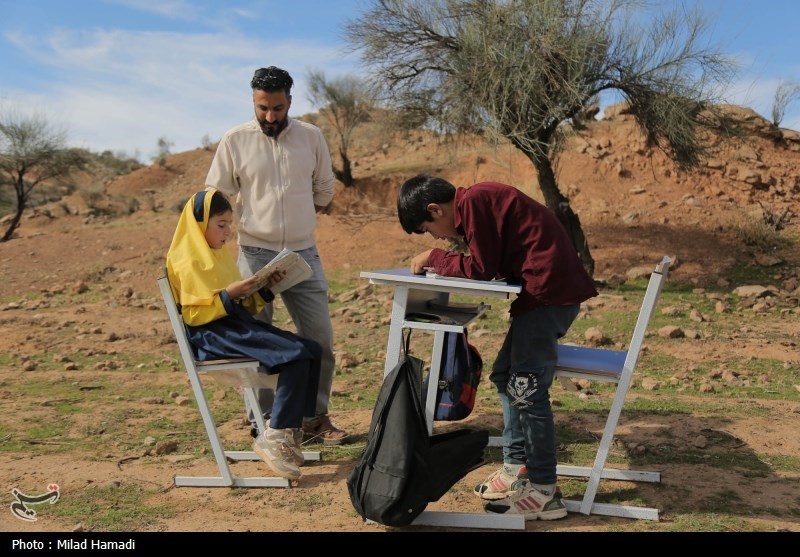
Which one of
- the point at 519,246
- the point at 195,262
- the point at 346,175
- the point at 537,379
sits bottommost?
the point at 537,379

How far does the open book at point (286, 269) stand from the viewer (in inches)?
168

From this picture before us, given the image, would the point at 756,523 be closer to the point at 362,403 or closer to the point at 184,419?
the point at 362,403

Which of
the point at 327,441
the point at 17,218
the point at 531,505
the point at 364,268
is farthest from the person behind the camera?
the point at 17,218

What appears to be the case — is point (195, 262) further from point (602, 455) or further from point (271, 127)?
point (602, 455)

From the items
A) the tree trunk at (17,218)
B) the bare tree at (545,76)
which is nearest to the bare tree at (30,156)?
the tree trunk at (17,218)

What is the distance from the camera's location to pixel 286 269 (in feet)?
14.6

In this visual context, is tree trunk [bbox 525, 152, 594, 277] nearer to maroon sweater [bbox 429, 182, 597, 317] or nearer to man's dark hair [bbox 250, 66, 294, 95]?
man's dark hair [bbox 250, 66, 294, 95]

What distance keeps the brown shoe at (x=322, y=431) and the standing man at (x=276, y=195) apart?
0.04 feet

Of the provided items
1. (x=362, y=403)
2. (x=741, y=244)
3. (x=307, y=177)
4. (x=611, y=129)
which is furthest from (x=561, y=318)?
(x=611, y=129)

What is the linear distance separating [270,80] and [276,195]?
678mm

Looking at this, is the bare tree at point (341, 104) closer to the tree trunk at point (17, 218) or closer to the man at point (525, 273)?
the tree trunk at point (17, 218)

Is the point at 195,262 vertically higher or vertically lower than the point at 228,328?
higher

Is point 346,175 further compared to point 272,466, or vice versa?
point 346,175

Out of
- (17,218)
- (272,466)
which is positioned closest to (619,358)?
(272,466)
